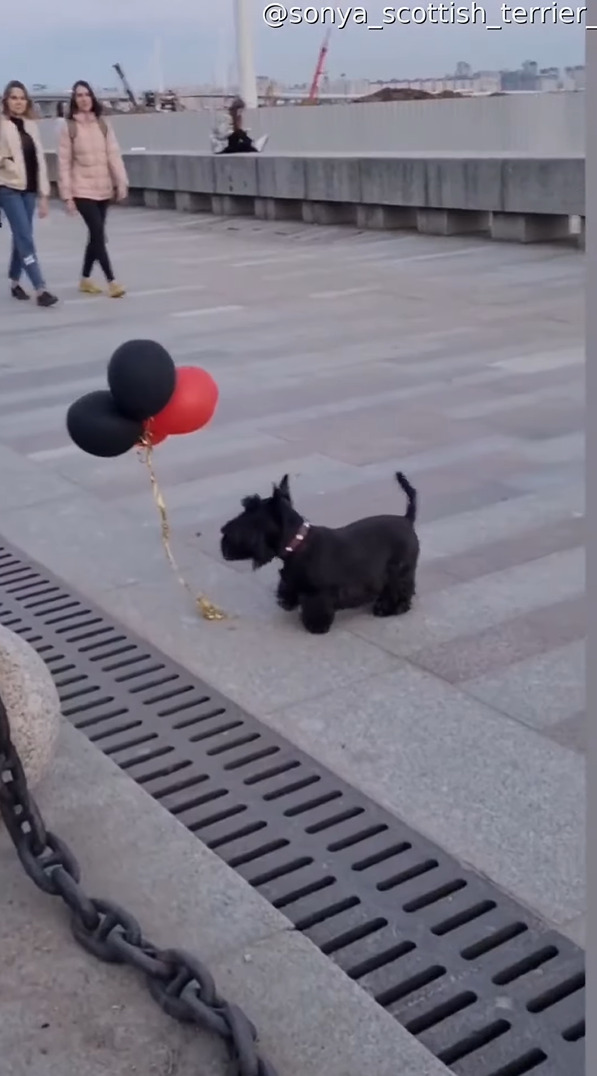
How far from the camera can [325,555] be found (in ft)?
14.8

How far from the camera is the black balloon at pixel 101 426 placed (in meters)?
4.38

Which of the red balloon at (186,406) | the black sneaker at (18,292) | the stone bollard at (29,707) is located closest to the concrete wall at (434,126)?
the black sneaker at (18,292)

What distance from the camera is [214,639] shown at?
4.70 metres

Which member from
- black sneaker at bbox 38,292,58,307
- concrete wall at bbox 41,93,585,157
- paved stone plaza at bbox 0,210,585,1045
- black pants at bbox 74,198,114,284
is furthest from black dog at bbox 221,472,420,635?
concrete wall at bbox 41,93,585,157

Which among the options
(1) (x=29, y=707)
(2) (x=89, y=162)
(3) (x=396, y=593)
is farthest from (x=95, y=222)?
(1) (x=29, y=707)

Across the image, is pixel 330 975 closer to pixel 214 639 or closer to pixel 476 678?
pixel 476 678

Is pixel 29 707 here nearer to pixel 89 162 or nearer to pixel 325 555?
pixel 325 555

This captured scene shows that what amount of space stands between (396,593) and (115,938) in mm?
2087

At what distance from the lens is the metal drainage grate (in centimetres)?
274

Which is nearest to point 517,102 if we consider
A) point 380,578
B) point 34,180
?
point 34,180

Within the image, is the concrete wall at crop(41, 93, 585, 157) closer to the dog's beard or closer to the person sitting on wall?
the person sitting on wall

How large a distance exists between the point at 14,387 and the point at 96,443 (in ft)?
15.6

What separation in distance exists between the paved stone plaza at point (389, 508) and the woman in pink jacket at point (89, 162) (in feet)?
3.01

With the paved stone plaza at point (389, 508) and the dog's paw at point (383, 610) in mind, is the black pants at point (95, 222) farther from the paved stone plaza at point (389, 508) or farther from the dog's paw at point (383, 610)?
the dog's paw at point (383, 610)
